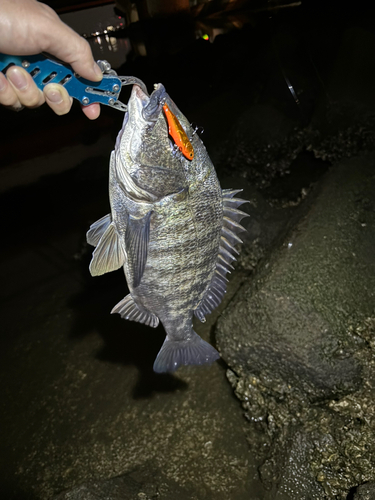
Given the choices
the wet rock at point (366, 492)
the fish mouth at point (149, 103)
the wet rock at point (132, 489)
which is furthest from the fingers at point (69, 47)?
the wet rock at point (366, 492)

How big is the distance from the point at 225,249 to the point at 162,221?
1.66ft

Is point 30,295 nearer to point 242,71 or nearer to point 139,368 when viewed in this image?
point 139,368

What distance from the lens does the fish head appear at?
1.70 m

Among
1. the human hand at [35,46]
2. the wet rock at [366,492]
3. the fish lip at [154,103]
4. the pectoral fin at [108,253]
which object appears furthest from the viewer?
the wet rock at [366,492]

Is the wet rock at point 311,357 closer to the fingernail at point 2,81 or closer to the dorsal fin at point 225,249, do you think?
the dorsal fin at point 225,249

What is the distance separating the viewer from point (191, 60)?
863 cm

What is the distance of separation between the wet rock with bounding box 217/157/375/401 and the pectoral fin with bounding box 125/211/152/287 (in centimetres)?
165

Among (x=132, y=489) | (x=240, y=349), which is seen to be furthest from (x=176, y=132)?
(x=132, y=489)

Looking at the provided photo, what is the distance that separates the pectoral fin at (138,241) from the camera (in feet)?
6.11

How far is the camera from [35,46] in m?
1.41

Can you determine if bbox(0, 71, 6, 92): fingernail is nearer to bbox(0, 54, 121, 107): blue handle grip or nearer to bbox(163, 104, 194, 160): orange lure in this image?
bbox(0, 54, 121, 107): blue handle grip

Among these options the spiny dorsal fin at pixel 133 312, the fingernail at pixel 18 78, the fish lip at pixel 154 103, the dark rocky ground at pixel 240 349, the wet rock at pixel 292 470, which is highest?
the fingernail at pixel 18 78

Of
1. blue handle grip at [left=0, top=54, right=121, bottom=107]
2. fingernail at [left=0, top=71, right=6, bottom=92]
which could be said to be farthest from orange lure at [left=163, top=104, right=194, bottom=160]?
fingernail at [left=0, top=71, right=6, bottom=92]

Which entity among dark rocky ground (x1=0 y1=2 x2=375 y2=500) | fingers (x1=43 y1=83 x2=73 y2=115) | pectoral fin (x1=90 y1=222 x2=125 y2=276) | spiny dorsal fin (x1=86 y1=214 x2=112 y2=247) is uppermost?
fingers (x1=43 y1=83 x2=73 y2=115)
